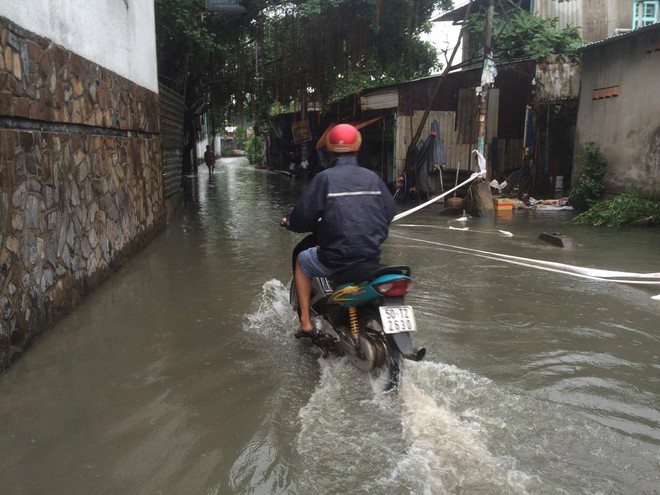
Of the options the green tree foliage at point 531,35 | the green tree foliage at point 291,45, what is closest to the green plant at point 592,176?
the green tree foliage at point 531,35

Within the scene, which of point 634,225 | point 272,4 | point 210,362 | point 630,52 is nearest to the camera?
point 210,362

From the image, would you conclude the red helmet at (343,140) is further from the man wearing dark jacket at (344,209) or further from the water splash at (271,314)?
the water splash at (271,314)

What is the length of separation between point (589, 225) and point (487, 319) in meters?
7.10

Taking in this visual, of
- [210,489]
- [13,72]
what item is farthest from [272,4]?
[210,489]

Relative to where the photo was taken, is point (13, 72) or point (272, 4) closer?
point (13, 72)

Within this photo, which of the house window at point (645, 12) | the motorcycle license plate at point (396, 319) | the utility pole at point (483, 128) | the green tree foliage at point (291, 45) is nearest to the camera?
the motorcycle license plate at point (396, 319)

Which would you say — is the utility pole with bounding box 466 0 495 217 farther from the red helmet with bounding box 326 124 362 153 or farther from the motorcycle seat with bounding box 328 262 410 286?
the motorcycle seat with bounding box 328 262 410 286

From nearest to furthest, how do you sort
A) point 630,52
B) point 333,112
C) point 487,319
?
point 487,319
point 630,52
point 333,112

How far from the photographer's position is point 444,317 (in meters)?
5.39

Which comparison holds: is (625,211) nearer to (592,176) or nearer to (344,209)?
(592,176)

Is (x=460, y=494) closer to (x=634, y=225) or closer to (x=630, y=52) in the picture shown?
(x=634, y=225)

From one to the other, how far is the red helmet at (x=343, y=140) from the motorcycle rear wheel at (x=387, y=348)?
1102 mm

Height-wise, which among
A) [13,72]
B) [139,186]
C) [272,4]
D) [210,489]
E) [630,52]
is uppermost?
[272,4]

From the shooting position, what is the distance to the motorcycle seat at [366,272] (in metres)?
3.49
